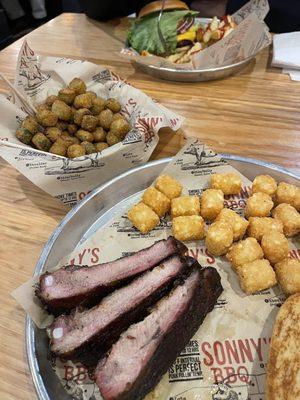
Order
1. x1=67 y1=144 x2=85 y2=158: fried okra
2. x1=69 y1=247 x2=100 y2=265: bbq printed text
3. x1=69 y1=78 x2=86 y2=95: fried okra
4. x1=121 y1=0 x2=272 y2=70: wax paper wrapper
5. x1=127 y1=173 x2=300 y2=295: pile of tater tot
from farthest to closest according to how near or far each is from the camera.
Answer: x1=121 y1=0 x2=272 y2=70: wax paper wrapper
x1=69 y1=78 x2=86 y2=95: fried okra
x1=67 y1=144 x2=85 y2=158: fried okra
x1=69 y1=247 x2=100 y2=265: bbq printed text
x1=127 y1=173 x2=300 y2=295: pile of tater tot

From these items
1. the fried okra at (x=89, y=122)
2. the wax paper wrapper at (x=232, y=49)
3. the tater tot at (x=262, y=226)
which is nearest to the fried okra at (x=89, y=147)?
the fried okra at (x=89, y=122)

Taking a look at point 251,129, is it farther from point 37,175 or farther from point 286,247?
point 37,175

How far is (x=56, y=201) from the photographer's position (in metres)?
1.81

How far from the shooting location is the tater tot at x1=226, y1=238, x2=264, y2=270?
143cm

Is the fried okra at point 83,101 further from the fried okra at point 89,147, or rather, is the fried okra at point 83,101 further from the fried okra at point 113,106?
the fried okra at point 89,147

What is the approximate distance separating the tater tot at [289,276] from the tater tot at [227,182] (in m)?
0.41

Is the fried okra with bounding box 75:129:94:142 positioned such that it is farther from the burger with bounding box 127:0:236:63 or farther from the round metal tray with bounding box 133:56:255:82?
the burger with bounding box 127:0:236:63

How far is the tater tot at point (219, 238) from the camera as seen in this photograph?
4.79ft

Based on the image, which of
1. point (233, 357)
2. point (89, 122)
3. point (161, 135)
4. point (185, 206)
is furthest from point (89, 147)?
point (233, 357)

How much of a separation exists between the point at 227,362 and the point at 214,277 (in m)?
0.28

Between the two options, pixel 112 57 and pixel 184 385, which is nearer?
pixel 184 385

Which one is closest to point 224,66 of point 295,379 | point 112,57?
point 112,57

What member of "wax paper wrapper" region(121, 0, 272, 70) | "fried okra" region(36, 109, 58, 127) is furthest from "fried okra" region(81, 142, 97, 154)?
"wax paper wrapper" region(121, 0, 272, 70)

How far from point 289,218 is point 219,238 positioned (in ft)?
1.04
